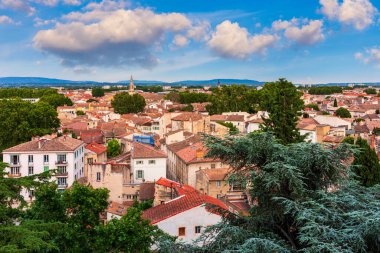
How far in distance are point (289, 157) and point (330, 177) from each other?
4.39 ft

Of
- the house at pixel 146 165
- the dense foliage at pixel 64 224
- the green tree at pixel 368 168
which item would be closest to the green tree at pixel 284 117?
Answer: the green tree at pixel 368 168

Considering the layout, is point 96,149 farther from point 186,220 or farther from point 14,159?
point 186,220

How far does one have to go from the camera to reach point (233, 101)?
9588 cm

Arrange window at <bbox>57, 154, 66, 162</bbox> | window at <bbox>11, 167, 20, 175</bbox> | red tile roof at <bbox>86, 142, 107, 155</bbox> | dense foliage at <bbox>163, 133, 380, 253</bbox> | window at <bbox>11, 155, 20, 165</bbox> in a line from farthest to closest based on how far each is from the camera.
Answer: red tile roof at <bbox>86, 142, 107, 155</bbox> → window at <bbox>57, 154, 66, 162</bbox> → window at <bbox>11, 155, 20, 165</bbox> → window at <bbox>11, 167, 20, 175</bbox> → dense foliage at <bbox>163, 133, 380, 253</bbox>

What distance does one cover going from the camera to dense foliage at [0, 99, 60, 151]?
56719 millimetres

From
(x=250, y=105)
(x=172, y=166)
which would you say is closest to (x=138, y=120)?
(x=250, y=105)

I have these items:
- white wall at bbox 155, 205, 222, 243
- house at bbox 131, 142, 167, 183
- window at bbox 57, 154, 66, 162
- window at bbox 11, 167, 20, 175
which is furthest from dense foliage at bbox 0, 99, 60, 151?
white wall at bbox 155, 205, 222, 243

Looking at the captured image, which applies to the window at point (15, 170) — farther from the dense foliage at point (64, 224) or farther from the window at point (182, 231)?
the dense foliage at point (64, 224)

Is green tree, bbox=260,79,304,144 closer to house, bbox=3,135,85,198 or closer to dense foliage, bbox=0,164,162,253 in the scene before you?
dense foliage, bbox=0,164,162,253

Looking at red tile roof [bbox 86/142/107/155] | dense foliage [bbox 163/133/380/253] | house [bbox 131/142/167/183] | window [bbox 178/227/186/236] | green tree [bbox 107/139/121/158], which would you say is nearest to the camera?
dense foliage [bbox 163/133/380/253]

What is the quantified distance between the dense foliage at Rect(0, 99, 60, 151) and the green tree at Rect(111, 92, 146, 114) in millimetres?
44704

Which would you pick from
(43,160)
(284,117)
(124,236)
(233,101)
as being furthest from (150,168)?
(233,101)

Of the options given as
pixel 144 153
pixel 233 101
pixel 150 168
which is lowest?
pixel 150 168

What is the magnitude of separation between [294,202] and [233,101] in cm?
8626
